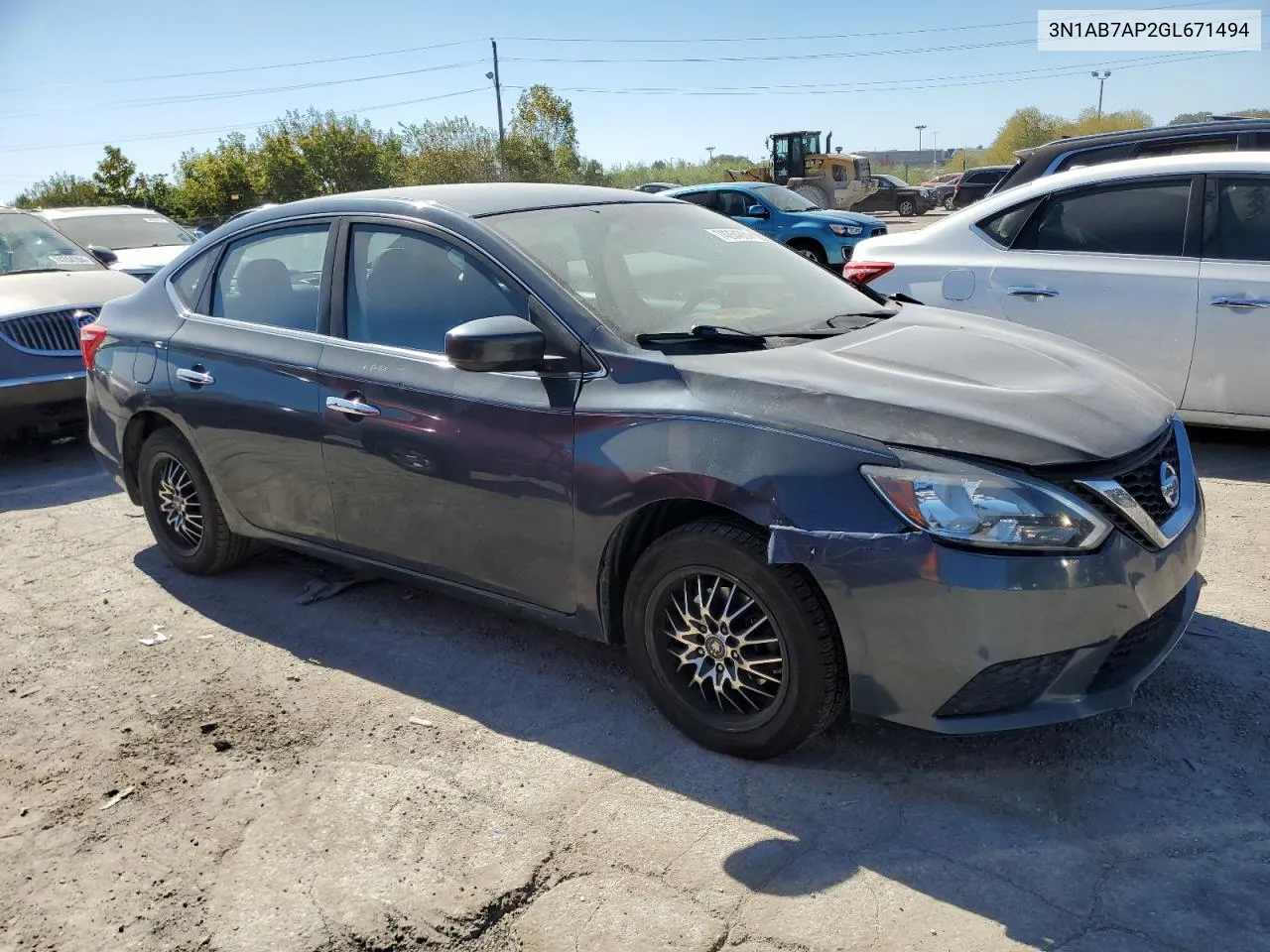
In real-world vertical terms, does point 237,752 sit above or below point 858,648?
below

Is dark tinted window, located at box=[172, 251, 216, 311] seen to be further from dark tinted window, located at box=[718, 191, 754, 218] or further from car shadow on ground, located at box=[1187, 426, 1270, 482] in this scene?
dark tinted window, located at box=[718, 191, 754, 218]

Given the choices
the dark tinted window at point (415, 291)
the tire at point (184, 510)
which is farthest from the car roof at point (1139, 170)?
the tire at point (184, 510)

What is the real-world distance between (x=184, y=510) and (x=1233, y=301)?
5276 millimetres

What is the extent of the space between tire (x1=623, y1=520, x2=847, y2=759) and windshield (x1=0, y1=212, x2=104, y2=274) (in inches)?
281

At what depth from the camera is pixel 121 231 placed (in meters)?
12.5

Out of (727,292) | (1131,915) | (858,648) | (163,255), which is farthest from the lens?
(163,255)

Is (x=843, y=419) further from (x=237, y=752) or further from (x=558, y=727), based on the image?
(x=237, y=752)

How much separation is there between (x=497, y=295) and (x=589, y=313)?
1.16 feet

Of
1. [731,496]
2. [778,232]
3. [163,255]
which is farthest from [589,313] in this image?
[778,232]

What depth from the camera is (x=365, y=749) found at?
3.39 meters

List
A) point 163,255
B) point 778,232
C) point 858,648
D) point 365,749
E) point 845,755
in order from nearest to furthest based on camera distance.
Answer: point 858,648 < point 845,755 < point 365,749 < point 163,255 < point 778,232

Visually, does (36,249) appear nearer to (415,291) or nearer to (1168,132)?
(415,291)

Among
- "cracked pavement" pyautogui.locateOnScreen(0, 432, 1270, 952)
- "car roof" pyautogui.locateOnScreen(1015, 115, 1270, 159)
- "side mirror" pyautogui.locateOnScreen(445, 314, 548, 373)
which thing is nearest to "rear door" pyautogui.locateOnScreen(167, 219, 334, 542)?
"cracked pavement" pyautogui.locateOnScreen(0, 432, 1270, 952)

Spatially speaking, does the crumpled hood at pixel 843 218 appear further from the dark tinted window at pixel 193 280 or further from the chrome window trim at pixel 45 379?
the dark tinted window at pixel 193 280
